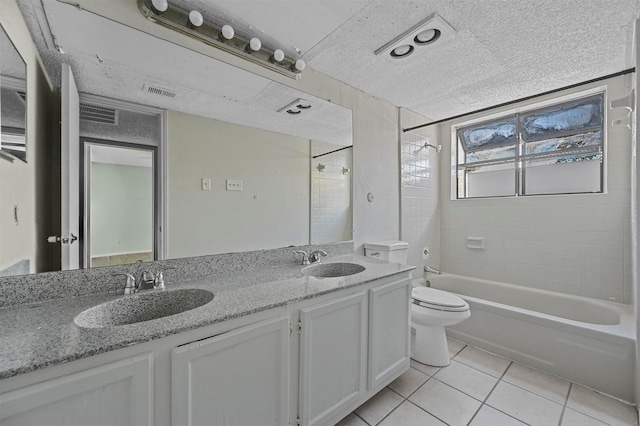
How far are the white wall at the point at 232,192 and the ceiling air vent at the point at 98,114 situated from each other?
0.24 metres

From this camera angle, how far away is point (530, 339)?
1.98m

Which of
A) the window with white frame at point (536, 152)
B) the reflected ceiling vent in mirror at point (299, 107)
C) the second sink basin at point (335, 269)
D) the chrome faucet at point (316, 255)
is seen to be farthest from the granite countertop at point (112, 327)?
the window with white frame at point (536, 152)

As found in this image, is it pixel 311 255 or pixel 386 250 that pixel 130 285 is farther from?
pixel 386 250

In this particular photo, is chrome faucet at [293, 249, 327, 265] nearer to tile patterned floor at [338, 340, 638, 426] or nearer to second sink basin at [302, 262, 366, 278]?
second sink basin at [302, 262, 366, 278]

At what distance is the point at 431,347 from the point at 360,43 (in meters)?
2.27

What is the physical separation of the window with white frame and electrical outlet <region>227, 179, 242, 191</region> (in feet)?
8.86

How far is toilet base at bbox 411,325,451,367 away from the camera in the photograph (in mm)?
1997

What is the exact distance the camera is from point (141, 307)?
1.11m

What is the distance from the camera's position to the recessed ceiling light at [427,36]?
1516 mm

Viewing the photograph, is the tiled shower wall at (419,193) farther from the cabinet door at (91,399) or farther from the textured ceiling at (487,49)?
the cabinet door at (91,399)

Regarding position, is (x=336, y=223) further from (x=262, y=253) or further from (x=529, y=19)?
(x=529, y=19)

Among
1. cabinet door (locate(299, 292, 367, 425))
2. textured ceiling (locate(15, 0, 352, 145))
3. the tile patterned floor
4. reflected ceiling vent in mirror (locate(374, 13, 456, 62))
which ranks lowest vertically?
the tile patterned floor

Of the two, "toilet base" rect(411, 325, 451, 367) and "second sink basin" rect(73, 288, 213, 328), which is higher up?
"second sink basin" rect(73, 288, 213, 328)

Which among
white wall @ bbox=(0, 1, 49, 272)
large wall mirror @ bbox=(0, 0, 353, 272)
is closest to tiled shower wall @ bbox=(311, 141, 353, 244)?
large wall mirror @ bbox=(0, 0, 353, 272)
